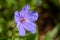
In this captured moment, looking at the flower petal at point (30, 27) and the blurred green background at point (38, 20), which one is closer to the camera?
the flower petal at point (30, 27)

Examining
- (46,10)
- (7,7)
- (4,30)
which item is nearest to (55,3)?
(46,10)

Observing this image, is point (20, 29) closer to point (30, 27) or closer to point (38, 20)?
point (30, 27)

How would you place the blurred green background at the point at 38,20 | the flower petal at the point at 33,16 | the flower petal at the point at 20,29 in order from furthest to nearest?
the blurred green background at the point at 38,20, the flower petal at the point at 33,16, the flower petal at the point at 20,29

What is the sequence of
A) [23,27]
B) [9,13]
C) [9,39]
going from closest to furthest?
[23,27] < [9,39] < [9,13]

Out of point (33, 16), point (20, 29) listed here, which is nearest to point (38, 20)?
point (33, 16)

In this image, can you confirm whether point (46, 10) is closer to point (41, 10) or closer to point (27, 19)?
point (41, 10)

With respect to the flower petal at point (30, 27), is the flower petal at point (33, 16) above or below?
above

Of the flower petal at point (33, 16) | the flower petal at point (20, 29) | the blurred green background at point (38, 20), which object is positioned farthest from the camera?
the blurred green background at point (38, 20)

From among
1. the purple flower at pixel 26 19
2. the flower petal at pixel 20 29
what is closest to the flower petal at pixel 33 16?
the purple flower at pixel 26 19

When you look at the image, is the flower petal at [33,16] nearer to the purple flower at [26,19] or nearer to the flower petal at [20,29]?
the purple flower at [26,19]
